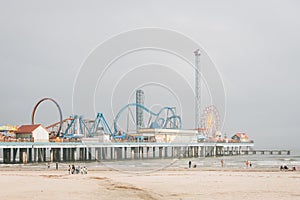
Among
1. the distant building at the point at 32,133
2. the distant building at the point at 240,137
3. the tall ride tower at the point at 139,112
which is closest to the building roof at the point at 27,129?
the distant building at the point at 32,133

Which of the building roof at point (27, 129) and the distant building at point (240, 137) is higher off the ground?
the building roof at point (27, 129)

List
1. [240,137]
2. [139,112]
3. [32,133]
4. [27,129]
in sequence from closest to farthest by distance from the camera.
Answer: [32,133] → [27,129] → [139,112] → [240,137]

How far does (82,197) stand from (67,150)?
45.9m

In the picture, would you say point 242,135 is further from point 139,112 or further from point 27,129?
point 27,129

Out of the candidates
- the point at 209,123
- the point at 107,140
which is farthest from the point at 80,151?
the point at 209,123

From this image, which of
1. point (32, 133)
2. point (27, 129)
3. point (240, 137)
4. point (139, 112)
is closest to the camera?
point (32, 133)

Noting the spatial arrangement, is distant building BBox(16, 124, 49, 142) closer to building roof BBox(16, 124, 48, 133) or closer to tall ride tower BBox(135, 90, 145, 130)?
building roof BBox(16, 124, 48, 133)

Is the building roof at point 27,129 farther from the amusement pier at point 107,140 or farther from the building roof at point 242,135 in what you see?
the building roof at point 242,135

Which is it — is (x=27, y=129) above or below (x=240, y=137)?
above

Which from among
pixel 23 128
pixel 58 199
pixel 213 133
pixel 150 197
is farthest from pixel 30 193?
pixel 213 133

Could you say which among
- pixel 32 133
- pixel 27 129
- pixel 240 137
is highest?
pixel 27 129

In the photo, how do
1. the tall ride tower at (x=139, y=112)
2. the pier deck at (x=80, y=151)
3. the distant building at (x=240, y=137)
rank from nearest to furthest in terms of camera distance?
the pier deck at (x=80, y=151) → the tall ride tower at (x=139, y=112) → the distant building at (x=240, y=137)

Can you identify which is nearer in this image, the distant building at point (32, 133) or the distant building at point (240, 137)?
the distant building at point (32, 133)

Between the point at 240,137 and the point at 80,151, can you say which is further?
the point at 240,137
